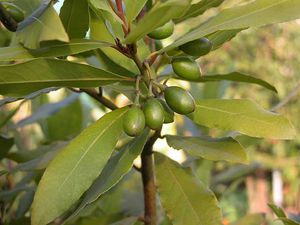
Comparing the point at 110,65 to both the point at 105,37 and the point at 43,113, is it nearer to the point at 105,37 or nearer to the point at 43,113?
the point at 105,37

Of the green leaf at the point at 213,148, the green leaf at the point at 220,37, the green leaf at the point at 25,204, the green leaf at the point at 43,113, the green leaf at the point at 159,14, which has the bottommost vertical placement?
the green leaf at the point at 25,204

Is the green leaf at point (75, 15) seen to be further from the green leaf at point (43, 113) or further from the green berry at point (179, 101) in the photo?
the green leaf at point (43, 113)

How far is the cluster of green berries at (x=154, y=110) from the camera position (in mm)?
713

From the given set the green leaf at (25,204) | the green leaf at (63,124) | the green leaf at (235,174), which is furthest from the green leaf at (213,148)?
the green leaf at (235,174)

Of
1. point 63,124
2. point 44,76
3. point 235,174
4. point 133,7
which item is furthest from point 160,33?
point 235,174

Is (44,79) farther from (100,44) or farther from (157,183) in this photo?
(157,183)

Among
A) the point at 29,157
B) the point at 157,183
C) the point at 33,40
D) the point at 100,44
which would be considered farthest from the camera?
the point at 29,157

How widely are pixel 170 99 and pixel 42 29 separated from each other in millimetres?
215

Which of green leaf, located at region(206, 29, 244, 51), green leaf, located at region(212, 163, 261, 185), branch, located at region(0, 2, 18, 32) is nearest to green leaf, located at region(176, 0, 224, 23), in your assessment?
green leaf, located at region(206, 29, 244, 51)

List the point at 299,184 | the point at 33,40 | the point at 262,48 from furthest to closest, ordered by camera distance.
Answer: the point at 262,48 → the point at 299,184 → the point at 33,40

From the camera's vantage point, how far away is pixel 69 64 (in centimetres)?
72

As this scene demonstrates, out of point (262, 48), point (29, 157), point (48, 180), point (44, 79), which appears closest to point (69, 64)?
point (44, 79)

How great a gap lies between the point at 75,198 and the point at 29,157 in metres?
0.38

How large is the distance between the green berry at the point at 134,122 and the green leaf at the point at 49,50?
92 millimetres
